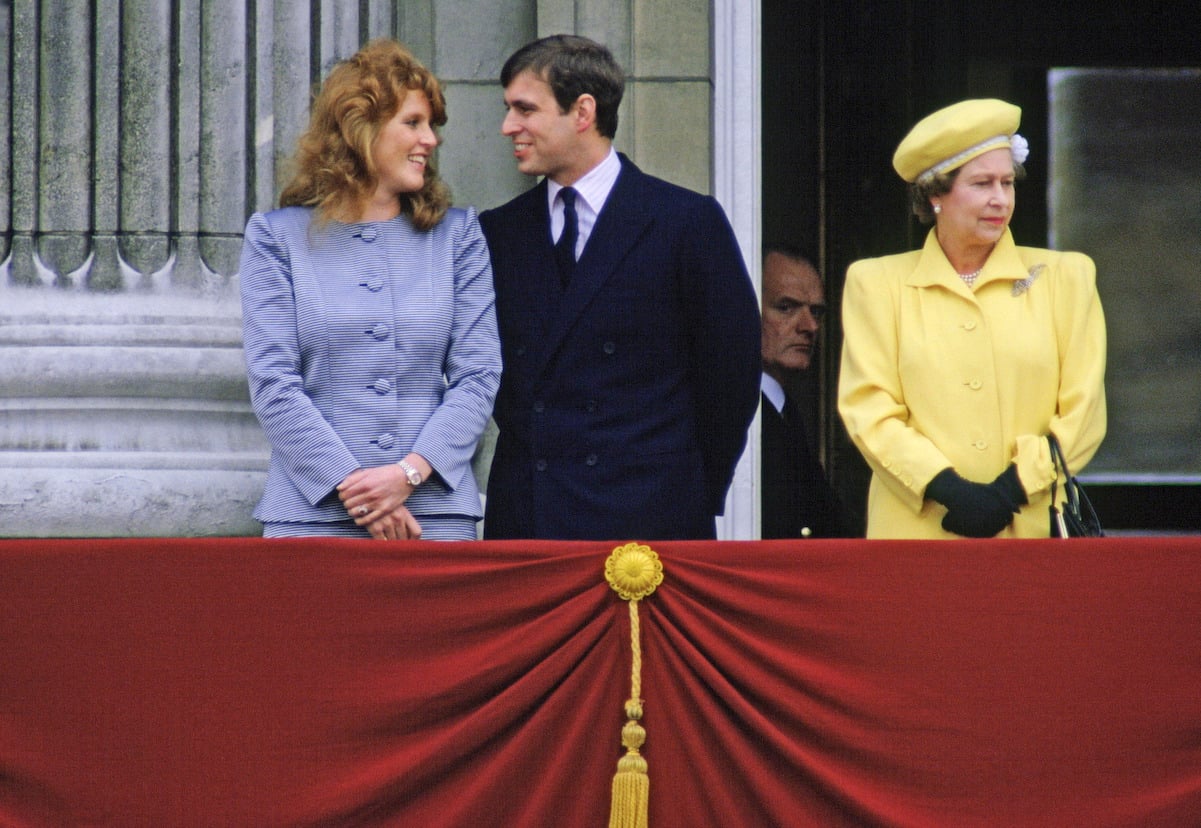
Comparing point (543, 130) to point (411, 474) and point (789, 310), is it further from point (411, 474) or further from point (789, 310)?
point (789, 310)

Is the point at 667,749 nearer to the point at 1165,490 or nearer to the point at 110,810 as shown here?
the point at 110,810

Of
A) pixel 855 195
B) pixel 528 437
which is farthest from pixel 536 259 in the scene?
pixel 855 195

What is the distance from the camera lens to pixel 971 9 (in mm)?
8953

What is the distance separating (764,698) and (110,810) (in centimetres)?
147

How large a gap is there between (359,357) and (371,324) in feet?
0.29

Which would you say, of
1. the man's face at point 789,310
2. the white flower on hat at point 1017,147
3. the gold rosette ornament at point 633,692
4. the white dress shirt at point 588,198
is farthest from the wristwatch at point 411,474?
the man's face at point 789,310

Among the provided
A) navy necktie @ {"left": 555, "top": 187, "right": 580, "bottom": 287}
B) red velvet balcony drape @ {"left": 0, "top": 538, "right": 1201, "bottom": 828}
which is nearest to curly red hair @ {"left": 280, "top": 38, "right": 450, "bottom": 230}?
navy necktie @ {"left": 555, "top": 187, "right": 580, "bottom": 287}

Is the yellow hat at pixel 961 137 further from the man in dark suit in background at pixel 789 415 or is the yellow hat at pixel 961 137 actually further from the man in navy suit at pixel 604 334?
the man in dark suit in background at pixel 789 415

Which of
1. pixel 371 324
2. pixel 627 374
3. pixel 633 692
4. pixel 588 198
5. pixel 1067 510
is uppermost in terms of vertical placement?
pixel 588 198

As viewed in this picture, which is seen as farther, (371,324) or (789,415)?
(789,415)

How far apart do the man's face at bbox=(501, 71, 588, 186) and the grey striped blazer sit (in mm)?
344

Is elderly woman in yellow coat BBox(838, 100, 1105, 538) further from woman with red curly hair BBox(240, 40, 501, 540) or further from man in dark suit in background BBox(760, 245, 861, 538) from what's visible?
man in dark suit in background BBox(760, 245, 861, 538)

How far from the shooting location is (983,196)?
524 cm

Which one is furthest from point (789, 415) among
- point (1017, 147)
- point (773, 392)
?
point (1017, 147)
